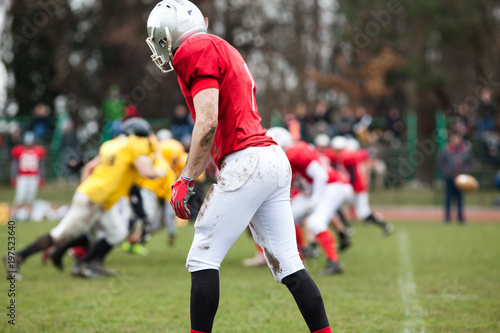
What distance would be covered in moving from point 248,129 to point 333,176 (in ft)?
18.5

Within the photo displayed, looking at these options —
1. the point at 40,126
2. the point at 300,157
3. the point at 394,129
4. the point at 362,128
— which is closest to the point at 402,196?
the point at 394,129

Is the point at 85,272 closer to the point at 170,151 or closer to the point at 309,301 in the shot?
the point at 170,151

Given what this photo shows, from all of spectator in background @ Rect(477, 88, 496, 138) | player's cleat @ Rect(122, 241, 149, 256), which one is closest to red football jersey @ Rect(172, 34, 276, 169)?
player's cleat @ Rect(122, 241, 149, 256)

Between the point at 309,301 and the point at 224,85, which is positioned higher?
the point at 224,85

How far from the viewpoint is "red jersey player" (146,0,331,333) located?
3396mm

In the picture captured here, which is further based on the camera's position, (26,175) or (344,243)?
(26,175)

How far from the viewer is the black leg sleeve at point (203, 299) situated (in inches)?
136

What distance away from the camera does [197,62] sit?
3.35 m

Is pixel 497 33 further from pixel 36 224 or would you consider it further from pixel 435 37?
pixel 36 224

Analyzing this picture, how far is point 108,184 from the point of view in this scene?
23.9 ft

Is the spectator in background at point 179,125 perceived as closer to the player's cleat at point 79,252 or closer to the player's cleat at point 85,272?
the player's cleat at point 79,252

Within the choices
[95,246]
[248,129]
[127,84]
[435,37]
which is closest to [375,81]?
[435,37]

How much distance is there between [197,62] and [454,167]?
13.2 meters

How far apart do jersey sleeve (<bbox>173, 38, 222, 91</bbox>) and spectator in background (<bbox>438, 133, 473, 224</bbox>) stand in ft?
42.8
